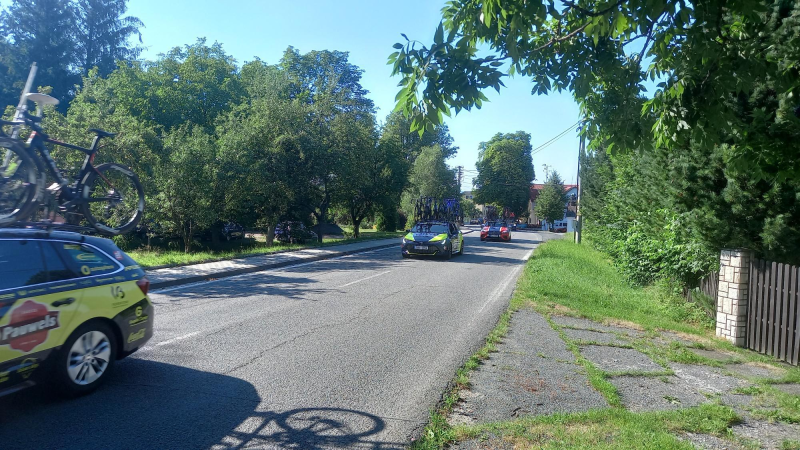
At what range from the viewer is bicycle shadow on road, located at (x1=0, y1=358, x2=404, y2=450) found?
13.0 ft

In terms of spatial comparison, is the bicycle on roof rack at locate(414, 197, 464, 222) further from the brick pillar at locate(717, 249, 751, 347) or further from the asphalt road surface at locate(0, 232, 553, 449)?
the brick pillar at locate(717, 249, 751, 347)

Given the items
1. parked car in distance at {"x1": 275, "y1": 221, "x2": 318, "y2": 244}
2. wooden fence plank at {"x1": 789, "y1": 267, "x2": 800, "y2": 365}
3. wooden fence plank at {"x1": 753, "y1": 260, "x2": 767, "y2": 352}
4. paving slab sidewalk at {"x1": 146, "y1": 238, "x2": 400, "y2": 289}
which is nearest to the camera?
wooden fence plank at {"x1": 789, "y1": 267, "x2": 800, "y2": 365}

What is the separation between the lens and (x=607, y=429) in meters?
4.34

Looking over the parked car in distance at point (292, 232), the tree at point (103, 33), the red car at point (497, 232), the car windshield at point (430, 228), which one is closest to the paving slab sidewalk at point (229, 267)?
the car windshield at point (430, 228)

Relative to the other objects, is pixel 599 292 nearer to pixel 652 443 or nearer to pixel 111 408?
pixel 652 443

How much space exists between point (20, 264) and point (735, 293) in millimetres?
9165

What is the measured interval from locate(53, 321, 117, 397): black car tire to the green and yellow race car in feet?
53.4

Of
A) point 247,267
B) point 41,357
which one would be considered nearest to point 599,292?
point 247,267

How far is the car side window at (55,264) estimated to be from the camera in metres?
4.77

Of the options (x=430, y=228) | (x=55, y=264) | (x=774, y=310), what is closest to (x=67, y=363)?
(x=55, y=264)

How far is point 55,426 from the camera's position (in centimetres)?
413

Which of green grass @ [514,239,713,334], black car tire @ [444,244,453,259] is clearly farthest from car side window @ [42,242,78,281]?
black car tire @ [444,244,453,259]

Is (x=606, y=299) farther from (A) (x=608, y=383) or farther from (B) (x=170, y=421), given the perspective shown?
(B) (x=170, y=421)

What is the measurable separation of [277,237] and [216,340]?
23.7 meters
